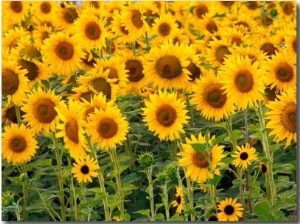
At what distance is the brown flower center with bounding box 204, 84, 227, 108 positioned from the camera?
3496mm

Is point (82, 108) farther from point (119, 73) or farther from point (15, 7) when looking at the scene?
Answer: point (15, 7)

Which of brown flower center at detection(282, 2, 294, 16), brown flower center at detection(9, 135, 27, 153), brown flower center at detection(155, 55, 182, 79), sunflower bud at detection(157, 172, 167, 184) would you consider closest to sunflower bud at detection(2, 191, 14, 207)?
sunflower bud at detection(157, 172, 167, 184)

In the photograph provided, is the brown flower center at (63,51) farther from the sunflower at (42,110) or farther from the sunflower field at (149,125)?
the sunflower at (42,110)

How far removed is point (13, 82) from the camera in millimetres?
3865

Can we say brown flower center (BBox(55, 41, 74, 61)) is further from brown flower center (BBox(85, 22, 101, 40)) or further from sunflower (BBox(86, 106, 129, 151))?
sunflower (BBox(86, 106, 129, 151))

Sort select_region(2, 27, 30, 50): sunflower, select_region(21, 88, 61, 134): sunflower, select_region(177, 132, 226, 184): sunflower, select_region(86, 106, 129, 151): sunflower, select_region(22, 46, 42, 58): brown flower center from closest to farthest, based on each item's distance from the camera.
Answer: select_region(177, 132, 226, 184): sunflower, select_region(86, 106, 129, 151): sunflower, select_region(21, 88, 61, 134): sunflower, select_region(22, 46, 42, 58): brown flower center, select_region(2, 27, 30, 50): sunflower

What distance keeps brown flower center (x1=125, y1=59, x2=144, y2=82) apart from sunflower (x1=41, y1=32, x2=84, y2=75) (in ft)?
0.89

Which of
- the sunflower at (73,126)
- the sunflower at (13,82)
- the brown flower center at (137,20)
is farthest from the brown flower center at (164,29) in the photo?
the sunflower at (73,126)

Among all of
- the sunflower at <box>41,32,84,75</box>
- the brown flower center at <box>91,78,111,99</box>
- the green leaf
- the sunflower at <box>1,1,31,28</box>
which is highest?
the sunflower at <box>1,1,31,28</box>

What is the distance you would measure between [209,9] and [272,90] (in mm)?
2671

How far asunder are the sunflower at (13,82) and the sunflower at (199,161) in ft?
3.50

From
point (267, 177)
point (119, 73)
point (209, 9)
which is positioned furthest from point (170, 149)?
point (209, 9)

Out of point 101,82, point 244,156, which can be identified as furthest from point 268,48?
point 244,156

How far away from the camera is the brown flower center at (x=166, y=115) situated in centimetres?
339
